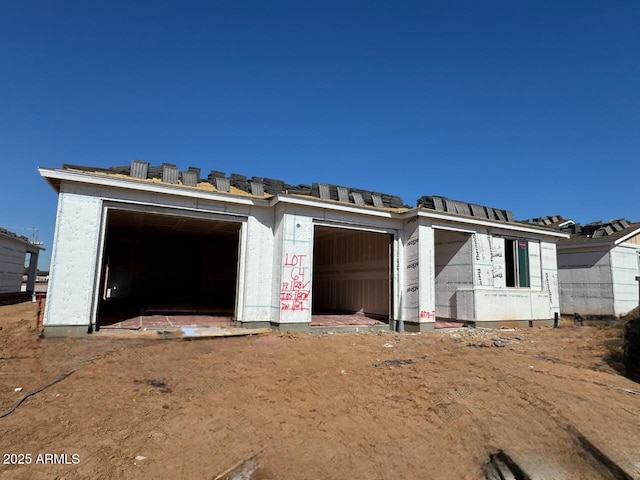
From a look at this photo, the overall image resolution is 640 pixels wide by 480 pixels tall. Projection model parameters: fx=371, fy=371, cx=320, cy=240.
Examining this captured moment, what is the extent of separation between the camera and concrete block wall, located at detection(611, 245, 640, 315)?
18484 mm

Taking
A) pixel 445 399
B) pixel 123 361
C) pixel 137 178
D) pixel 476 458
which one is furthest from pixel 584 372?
pixel 137 178

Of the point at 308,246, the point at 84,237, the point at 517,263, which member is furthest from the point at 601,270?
the point at 84,237

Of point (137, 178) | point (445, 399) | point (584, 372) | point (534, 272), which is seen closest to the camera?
point (445, 399)

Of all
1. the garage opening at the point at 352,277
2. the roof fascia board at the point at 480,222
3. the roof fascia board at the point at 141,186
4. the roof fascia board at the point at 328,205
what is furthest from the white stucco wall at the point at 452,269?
the roof fascia board at the point at 141,186

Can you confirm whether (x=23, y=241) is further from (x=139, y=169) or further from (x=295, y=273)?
(x=295, y=273)

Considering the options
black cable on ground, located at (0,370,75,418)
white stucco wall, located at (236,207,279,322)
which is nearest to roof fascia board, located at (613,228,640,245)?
white stucco wall, located at (236,207,279,322)

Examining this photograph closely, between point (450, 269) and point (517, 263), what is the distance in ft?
10.1

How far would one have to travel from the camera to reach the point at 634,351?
374 inches

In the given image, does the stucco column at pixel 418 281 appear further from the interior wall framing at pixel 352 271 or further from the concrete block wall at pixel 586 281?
the concrete block wall at pixel 586 281

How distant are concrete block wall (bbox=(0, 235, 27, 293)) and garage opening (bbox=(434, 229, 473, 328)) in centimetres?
2513

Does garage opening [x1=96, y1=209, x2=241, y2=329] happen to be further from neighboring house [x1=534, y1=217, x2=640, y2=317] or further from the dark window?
neighboring house [x1=534, y1=217, x2=640, y2=317]

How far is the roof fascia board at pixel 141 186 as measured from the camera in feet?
32.1

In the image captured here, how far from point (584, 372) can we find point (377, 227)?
7518mm

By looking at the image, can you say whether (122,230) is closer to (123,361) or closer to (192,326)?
(192,326)
